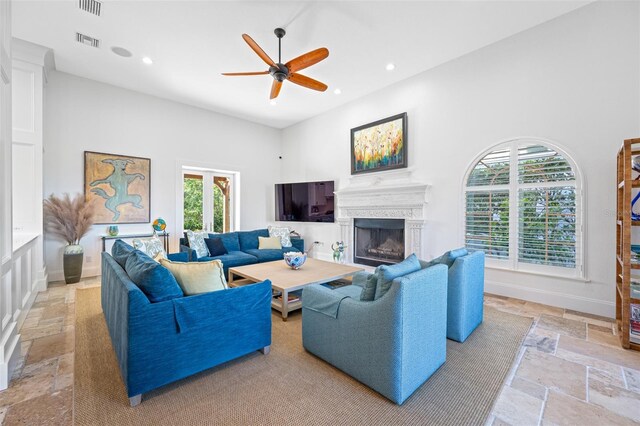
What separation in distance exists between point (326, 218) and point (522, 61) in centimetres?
415

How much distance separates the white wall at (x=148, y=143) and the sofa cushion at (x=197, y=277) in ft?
13.1

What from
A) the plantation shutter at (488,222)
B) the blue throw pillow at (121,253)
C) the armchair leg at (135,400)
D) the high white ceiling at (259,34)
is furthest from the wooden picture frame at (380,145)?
the armchair leg at (135,400)

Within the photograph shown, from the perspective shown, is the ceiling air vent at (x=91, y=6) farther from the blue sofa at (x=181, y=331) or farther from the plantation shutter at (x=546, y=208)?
the plantation shutter at (x=546, y=208)

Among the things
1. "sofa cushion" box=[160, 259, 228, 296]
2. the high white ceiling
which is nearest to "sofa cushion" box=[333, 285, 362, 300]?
"sofa cushion" box=[160, 259, 228, 296]

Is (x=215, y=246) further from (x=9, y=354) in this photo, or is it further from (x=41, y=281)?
(x=9, y=354)

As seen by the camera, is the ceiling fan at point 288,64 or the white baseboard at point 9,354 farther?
the ceiling fan at point 288,64

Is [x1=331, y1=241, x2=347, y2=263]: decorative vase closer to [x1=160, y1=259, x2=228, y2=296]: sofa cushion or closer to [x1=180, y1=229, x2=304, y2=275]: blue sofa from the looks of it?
[x1=180, y1=229, x2=304, y2=275]: blue sofa

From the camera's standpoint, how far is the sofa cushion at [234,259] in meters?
4.51

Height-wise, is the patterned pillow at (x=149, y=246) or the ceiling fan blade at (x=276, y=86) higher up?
the ceiling fan blade at (x=276, y=86)

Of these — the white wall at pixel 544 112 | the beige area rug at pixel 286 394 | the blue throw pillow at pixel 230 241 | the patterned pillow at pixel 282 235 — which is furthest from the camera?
the patterned pillow at pixel 282 235

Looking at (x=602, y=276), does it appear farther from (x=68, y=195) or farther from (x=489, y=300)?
(x=68, y=195)

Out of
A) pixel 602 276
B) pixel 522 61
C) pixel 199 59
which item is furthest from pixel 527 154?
pixel 199 59

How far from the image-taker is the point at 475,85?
4.07 meters

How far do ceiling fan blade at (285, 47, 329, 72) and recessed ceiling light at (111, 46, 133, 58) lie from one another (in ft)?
8.39
